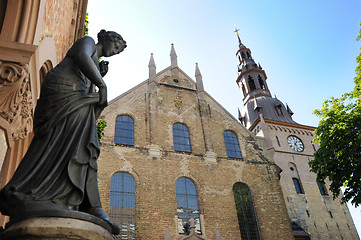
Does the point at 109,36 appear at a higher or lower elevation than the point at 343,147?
lower

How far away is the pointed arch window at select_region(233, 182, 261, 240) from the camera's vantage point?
14.1 m

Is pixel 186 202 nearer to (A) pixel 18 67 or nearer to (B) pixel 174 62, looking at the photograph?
(B) pixel 174 62

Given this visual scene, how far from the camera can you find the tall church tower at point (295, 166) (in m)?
22.1

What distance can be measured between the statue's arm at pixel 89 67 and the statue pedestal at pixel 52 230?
3.47ft

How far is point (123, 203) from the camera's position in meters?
12.9

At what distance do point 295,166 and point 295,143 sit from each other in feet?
9.97

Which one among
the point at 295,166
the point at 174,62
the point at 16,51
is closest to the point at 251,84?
the point at 295,166

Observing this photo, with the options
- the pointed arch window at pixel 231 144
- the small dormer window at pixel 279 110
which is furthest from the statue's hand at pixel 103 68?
the small dormer window at pixel 279 110

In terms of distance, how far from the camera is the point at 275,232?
1431 cm

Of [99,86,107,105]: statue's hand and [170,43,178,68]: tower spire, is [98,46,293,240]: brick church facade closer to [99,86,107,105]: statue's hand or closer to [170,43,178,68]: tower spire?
[170,43,178,68]: tower spire

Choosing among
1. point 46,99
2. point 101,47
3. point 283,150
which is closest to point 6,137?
point 46,99

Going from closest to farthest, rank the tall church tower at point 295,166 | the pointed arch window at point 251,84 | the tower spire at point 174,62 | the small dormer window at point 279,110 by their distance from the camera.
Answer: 1. the tower spire at point 174,62
2. the tall church tower at point 295,166
3. the small dormer window at point 279,110
4. the pointed arch window at point 251,84

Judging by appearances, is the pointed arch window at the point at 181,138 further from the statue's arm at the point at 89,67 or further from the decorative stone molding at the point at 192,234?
the statue's arm at the point at 89,67

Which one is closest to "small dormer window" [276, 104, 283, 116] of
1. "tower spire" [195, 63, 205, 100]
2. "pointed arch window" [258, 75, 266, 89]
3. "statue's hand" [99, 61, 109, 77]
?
"pointed arch window" [258, 75, 266, 89]
